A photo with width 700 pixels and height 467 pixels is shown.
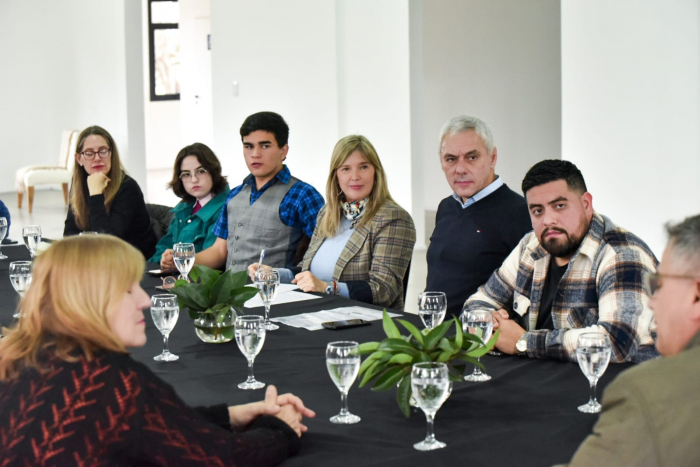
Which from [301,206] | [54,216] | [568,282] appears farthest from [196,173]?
[54,216]

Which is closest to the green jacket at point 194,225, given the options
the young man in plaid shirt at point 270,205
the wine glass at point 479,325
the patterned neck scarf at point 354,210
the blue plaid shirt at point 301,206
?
the young man in plaid shirt at point 270,205

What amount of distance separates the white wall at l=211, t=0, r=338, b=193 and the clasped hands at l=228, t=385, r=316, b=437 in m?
6.49

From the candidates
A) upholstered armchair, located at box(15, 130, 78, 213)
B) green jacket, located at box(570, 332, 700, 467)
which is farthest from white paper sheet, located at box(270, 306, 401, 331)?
upholstered armchair, located at box(15, 130, 78, 213)

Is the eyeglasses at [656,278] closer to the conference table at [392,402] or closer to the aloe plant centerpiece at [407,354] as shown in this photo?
the conference table at [392,402]

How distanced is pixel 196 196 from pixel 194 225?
162 mm

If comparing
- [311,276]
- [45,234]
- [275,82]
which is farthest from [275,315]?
[45,234]

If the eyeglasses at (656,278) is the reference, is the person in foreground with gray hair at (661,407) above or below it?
below

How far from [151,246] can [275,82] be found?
403cm

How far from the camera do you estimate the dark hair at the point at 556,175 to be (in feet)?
→ 8.16

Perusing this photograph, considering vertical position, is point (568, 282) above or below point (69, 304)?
below

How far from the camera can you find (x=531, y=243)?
2594 mm

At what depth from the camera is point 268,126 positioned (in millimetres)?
4117

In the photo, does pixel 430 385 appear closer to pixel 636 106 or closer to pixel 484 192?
pixel 484 192

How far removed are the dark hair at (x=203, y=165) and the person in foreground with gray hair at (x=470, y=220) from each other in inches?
52.1
